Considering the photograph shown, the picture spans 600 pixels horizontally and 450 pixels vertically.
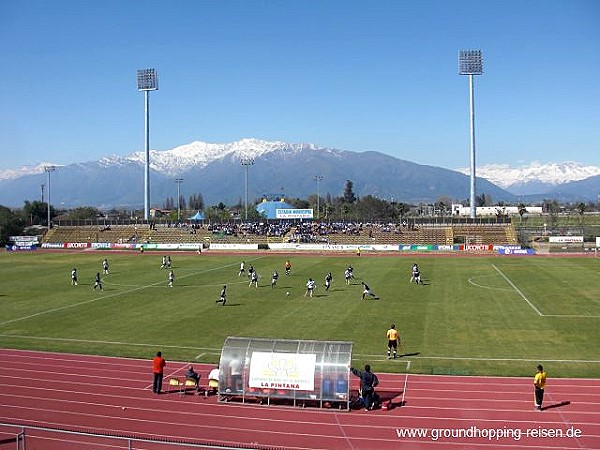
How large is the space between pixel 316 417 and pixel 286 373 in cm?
163

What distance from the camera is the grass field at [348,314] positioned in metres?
24.1

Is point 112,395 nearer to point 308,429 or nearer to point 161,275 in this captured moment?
point 308,429

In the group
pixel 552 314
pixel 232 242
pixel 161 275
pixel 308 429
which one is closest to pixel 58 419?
pixel 308 429

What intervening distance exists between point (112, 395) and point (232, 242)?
67070mm

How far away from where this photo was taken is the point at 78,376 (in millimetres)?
21531

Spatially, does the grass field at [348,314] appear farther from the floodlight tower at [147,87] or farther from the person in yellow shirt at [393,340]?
the floodlight tower at [147,87]

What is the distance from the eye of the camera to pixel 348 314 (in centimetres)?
3219

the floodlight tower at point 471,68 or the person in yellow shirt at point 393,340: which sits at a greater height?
the floodlight tower at point 471,68

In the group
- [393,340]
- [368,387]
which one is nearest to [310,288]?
[393,340]

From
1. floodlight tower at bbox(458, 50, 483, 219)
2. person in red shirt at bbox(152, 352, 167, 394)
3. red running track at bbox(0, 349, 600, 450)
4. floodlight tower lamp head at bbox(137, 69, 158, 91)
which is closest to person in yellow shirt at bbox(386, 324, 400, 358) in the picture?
red running track at bbox(0, 349, 600, 450)

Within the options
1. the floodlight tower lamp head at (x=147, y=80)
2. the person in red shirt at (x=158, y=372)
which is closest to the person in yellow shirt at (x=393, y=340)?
the person in red shirt at (x=158, y=372)

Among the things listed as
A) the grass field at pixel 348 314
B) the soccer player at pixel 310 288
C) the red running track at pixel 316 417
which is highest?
the soccer player at pixel 310 288

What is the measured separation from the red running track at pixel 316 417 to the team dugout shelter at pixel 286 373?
416 millimetres

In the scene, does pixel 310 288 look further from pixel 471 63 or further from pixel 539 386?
pixel 471 63
